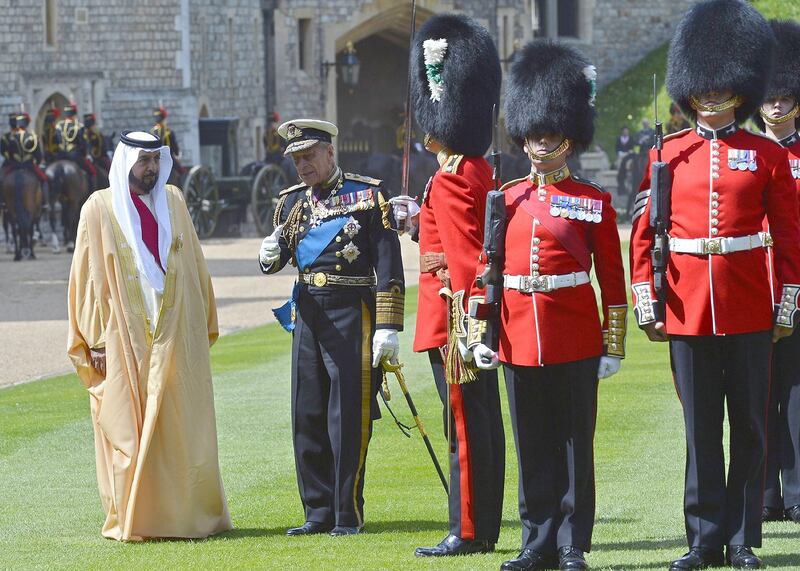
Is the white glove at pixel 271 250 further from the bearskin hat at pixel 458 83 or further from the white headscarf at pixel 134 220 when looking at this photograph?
the bearskin hat at pixel 458 83

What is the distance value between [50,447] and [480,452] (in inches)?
144

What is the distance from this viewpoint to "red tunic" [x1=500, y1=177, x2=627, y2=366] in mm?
5625

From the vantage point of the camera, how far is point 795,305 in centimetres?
566

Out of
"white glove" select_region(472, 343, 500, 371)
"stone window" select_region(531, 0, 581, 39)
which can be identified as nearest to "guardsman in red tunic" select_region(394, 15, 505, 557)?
"white glove" select_region(472, 343, 500, 371)

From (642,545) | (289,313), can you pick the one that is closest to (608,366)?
(642,545)

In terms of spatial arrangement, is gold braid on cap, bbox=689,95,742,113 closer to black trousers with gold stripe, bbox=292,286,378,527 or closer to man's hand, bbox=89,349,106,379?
black trousers with gold stripe, bbox=292,286,378,527

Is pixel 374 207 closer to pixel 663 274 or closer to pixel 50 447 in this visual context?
pixel 663 274

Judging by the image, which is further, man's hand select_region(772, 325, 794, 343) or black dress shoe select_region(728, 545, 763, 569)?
man's hand select_region(772, 325, 794, 343)

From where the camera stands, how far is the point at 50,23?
104ft

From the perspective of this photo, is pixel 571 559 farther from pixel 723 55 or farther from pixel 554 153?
pixel 723 55

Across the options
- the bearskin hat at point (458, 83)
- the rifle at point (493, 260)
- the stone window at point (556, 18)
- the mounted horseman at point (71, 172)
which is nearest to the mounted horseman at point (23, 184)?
the mounted horseman at point (71, 172)

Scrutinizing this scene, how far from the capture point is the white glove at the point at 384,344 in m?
A: 6.50

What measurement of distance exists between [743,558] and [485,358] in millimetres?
988

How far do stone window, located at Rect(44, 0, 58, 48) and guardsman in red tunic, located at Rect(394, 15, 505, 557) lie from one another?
2621 centimetres
